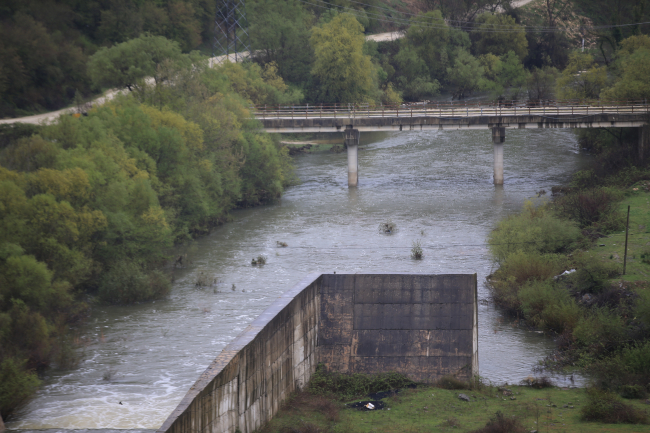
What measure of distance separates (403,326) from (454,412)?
149 inches

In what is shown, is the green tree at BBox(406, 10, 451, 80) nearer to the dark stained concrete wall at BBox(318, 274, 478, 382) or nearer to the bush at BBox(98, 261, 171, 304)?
the bush at BBox(98, 261, 171, 304)

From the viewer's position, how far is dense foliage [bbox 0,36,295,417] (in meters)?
31.0

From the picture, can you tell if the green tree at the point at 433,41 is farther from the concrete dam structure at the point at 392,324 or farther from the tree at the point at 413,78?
the concrete dam structure at the point at 392,324

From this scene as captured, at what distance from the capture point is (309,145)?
92.2m

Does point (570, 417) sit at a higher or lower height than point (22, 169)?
lower

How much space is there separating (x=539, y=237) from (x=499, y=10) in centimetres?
10394

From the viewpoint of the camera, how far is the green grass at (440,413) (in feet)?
63.5

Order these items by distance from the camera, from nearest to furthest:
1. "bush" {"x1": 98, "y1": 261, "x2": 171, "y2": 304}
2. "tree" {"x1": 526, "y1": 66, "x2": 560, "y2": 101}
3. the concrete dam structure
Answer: the concrete dam structure → "bush" {"x1": 98, "y1": 261, "x2": 171, "y2": 304} → "tree" {"x1": 526, "y1": 66, "x2": 560, "y2": 101}

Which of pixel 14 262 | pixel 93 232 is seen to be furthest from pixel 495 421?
pixel 93 232

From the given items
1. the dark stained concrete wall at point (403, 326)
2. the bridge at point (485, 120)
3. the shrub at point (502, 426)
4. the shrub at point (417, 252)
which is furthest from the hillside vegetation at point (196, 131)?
the shrub at point (502, 426)

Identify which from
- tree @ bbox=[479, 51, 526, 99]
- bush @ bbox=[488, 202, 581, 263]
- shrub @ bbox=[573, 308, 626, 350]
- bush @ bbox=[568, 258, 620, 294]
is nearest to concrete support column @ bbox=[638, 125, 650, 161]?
bush @ bbox=[488, 202, 581, 263]

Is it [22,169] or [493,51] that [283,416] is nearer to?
[22,169]

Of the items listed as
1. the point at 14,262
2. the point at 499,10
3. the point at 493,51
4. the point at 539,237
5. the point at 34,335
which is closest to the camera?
the point at 34,335

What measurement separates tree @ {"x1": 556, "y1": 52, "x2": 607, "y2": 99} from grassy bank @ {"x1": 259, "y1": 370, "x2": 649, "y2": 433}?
56.3 m
